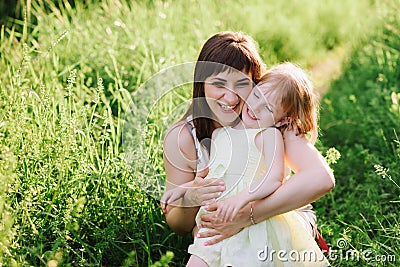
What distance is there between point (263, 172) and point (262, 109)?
24 centimetres

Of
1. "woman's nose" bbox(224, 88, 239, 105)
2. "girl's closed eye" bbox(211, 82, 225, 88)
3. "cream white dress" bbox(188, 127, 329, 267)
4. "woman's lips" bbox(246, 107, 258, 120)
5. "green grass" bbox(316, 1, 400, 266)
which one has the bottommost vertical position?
"green grass" bbox(316, 1, 400, 266)

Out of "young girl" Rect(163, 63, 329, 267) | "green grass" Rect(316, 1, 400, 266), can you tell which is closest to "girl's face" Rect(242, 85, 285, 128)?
"young girl" Rect(163, 63, 329, 267)

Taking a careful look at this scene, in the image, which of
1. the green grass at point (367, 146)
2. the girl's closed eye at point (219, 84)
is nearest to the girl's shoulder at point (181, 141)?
the girl's closed eye at point (219, 84)

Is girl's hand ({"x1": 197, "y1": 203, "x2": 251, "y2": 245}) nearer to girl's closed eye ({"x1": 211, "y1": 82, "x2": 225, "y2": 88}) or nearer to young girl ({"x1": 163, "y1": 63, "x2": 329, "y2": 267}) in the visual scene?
young girl ({"x1": 163, "y1": 63, "x2": 329, "y2": 267})

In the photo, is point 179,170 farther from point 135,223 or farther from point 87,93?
point 87,93

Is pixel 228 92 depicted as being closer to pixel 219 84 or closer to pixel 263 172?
pixel 219 84

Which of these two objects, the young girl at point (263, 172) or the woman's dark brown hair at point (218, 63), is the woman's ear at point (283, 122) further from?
the woman's dark brown hair at point (218, 63)

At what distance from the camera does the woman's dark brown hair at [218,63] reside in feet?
8.40

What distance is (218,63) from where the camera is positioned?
2.56 metres

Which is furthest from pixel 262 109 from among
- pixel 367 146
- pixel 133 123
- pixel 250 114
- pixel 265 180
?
pixel 367 146

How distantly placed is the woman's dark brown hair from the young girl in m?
0.09

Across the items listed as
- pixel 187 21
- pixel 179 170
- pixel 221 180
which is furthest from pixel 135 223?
pixel 187 21

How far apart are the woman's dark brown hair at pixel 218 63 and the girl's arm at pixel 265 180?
A: 0.92ft

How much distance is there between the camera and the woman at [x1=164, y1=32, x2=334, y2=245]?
2400 millimetres
